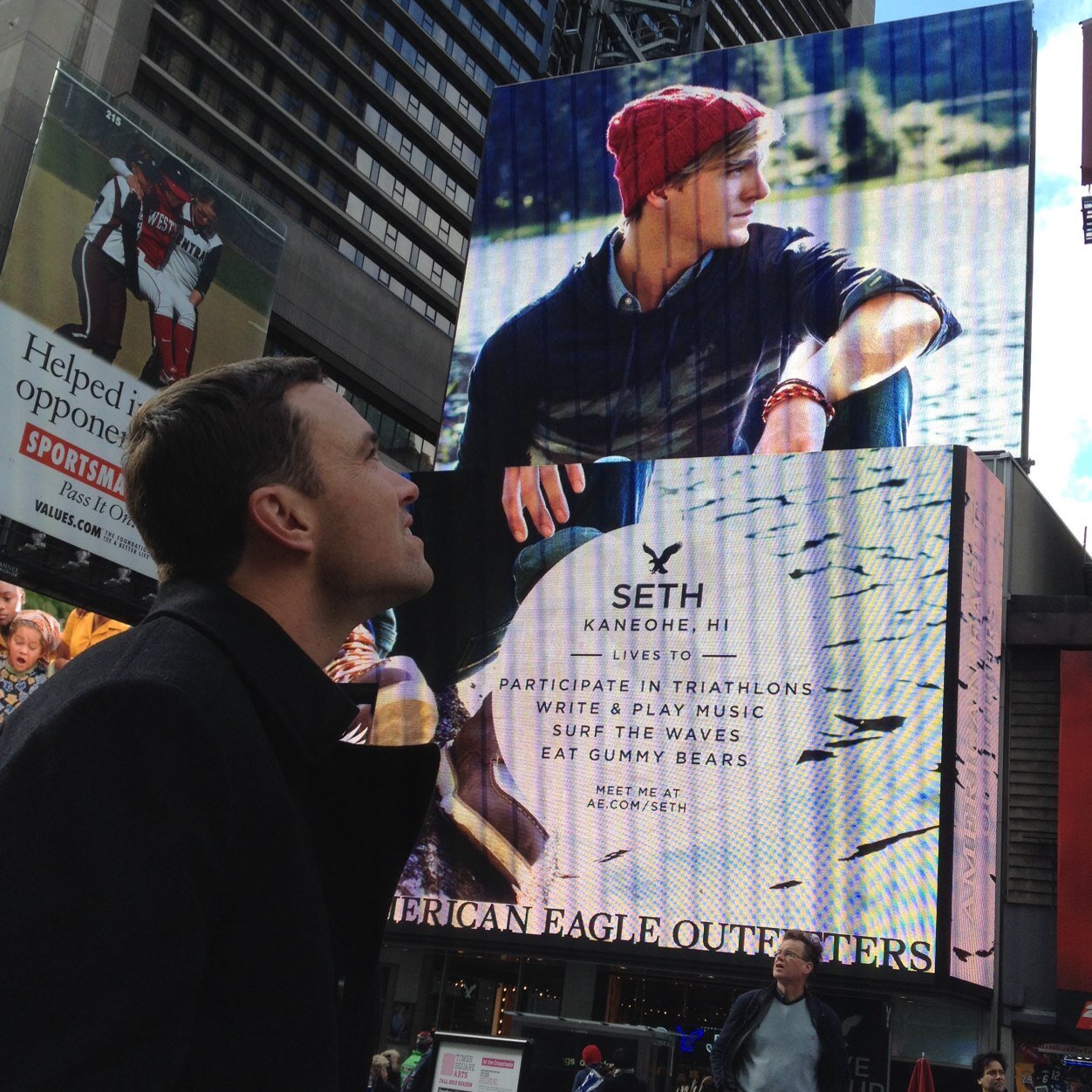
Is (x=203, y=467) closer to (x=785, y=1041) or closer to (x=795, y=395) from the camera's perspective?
(x=785, y=1041)

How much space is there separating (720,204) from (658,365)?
168 inches

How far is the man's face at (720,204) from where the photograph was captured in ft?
106

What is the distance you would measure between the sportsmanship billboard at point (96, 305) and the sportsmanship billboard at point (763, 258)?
6768 millimetres

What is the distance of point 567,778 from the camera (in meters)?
26.3

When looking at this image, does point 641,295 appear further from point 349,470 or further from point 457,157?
point 349,470

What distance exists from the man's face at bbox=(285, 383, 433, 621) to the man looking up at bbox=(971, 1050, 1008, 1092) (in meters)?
7.90

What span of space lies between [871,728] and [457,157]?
35077 millimetres

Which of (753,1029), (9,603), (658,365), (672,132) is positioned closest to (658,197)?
(672,132)

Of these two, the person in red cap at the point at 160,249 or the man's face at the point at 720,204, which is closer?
the person in red cap at the point at 160,249

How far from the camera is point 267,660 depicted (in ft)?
4.27

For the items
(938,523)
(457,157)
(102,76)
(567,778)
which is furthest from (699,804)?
(457,157)

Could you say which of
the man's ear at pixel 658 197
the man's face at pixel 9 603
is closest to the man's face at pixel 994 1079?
the man's face at pixel 9 603

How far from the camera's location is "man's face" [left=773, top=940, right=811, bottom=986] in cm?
617

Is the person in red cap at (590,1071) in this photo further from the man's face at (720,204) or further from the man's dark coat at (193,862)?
the man's face at (720,204)
